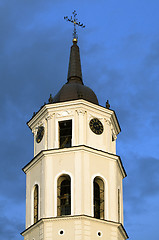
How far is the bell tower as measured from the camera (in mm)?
52062

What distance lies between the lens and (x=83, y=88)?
189 ft

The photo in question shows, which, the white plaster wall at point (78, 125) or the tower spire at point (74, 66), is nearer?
the white plaster wall at point (78, 125)

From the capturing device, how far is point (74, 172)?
53312 millimetres

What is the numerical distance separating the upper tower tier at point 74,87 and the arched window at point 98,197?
592 cm

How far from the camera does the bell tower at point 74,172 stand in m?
52.1

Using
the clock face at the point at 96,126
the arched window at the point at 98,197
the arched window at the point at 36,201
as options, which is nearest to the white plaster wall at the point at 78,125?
the clock face at the point at 96,126

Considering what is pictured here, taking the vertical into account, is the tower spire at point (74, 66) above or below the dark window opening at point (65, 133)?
above

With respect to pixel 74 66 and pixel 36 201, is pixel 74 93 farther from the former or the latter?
pixel 36 201

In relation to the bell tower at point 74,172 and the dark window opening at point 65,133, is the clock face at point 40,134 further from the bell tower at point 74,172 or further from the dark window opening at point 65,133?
the dark window opening at point 65,133

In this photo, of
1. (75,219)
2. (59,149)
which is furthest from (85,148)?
(75,219)

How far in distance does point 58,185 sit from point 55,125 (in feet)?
14.3

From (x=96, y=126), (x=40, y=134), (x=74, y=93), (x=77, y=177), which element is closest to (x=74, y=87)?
(x=74, y=93)

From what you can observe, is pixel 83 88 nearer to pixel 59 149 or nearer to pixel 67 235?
pixel 59 149

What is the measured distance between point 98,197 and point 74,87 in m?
8.29
